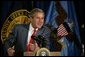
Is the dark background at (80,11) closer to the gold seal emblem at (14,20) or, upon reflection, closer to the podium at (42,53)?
the podium at (42,53)

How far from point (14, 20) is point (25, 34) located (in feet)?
0.87

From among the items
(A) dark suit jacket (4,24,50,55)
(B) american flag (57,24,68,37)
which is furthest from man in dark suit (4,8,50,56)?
(B) american flag (57,24,68,37)

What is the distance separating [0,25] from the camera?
402 cm

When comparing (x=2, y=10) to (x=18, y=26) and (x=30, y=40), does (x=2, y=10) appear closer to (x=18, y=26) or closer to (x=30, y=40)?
(x=18, y=26)

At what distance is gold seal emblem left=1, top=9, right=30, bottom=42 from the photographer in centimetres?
403

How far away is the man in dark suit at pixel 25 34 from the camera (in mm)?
3973

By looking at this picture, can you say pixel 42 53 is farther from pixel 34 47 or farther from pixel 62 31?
pixel 62 31

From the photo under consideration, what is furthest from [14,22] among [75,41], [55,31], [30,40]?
[75,41]

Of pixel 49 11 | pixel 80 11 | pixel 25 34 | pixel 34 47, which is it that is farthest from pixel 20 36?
pixel 80 11

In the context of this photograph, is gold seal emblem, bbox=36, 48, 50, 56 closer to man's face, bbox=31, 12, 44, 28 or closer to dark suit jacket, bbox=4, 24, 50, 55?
dark suit jacket, bbox=4, 24, 50, 55

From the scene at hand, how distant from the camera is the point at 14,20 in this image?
406 cm

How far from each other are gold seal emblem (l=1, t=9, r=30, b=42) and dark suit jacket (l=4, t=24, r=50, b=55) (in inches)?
2.4

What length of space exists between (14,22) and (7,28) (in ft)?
0.44

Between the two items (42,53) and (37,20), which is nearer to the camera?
(42,53)
